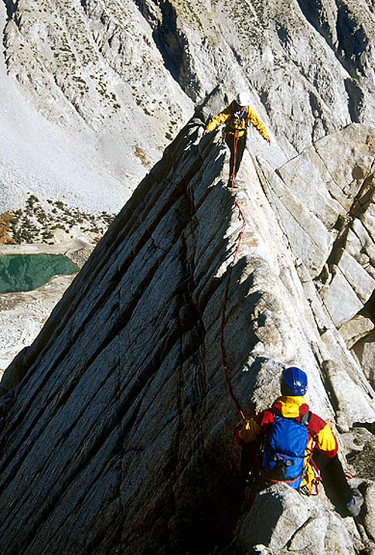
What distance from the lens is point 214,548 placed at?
23.0 feet

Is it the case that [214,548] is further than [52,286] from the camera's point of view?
No

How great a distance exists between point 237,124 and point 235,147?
3.54 ft

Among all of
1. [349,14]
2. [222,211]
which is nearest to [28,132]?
[222,211]

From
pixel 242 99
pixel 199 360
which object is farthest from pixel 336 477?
pixel 242 99

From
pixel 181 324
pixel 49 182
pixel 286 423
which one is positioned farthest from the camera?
pixel 49 182

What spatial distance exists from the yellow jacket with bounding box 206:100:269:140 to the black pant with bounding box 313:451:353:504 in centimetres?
1118

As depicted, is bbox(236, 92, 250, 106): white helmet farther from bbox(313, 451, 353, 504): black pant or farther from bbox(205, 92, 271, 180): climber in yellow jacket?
bbox(313, 451, 353, 504): black pant

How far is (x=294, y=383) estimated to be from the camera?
654 cm

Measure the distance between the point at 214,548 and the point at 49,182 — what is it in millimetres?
66968

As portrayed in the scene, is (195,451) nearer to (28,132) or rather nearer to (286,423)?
(286,423)

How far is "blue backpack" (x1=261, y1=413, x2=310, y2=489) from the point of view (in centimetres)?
Result: 625

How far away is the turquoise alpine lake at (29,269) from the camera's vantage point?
155ft

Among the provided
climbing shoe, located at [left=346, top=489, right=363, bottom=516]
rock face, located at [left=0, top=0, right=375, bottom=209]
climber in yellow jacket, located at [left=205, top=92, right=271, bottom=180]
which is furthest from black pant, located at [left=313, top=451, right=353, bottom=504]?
rock face, located at [left=0, top=0, right=375, bottom=209]

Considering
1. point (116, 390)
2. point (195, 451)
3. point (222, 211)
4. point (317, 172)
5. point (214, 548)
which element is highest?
point (317, 172)
